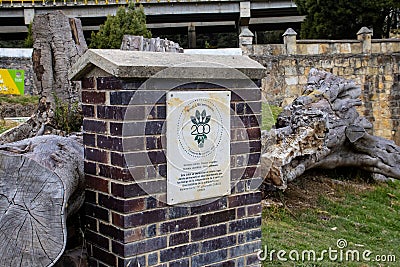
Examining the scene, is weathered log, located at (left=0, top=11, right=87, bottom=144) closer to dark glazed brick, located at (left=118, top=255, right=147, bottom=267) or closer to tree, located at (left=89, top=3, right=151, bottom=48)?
dark glazed brick, located at (left=118, top=255, right=147, bottom=267)

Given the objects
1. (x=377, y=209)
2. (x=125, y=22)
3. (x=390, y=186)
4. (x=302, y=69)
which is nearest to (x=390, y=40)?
(x=302, y=69)

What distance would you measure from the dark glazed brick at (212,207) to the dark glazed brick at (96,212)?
0.58 meters

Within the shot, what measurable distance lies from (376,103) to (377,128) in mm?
837

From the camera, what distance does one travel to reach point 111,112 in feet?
12.1

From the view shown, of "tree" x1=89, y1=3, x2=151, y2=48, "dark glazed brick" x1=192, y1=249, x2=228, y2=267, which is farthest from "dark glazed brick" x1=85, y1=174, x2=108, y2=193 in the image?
"tree" x1=89, y1=3, x2=151, y2=48

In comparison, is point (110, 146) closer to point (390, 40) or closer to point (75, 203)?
point (75, 203)

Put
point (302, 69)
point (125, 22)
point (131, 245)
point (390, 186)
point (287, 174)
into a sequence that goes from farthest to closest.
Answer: point (125, 22) < point (302, 69) < point (390, 186) < point (287, 174) < point (131, 245)

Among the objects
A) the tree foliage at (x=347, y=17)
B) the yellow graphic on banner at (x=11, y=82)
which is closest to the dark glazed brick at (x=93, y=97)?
the yellow graphic on banner at (x=11, y=82)

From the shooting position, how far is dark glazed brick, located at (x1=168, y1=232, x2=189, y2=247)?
386cm

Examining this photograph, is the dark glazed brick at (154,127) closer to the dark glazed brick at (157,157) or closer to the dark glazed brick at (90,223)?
the dark glazed brick at (157,157)

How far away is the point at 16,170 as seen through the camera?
11.0 feet

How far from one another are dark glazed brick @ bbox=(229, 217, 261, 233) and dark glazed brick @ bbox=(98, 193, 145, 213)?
0.80 metres

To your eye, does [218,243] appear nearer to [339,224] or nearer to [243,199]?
[243,199]

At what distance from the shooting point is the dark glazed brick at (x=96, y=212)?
381 cm
